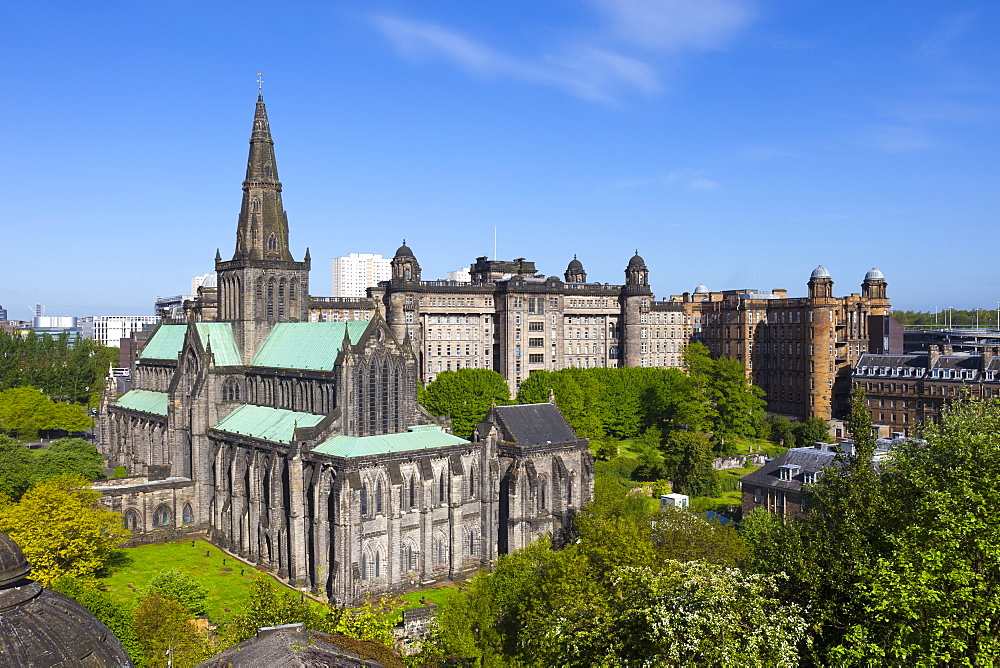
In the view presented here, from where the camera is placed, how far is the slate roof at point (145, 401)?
296ft

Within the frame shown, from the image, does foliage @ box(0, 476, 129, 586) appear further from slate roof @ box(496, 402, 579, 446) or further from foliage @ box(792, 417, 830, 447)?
foliage @ box(792, 417, 830, 447)

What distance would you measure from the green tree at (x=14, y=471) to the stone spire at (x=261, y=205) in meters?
28.2

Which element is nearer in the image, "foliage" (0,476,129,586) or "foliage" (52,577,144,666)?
"foliage" (52,577,144,666)

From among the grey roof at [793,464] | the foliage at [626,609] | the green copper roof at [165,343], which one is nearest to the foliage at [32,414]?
the green copper roof at [165,343]

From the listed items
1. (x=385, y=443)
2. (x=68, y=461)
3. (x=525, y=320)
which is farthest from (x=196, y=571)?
(x=525, y=320)

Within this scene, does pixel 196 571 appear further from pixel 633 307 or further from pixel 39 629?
pixel 633 307

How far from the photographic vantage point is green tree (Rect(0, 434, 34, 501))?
7088 cm

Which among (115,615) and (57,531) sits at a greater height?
(57,531)

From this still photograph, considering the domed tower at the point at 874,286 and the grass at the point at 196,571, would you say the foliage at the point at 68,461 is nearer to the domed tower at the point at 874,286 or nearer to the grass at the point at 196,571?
the grass at the point at 196,571

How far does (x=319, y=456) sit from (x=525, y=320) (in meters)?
84.9

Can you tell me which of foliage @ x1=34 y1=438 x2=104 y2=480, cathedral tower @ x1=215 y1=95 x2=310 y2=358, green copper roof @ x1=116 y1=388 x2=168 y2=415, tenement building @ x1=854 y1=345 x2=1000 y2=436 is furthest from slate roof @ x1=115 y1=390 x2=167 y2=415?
tenement building @ x1=854 y1=345 x2=1000 y2=436

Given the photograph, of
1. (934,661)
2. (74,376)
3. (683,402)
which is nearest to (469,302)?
(683,402)

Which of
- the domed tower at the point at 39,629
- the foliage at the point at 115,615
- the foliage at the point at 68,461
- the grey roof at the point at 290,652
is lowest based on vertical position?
the foliage at the point at 115,615

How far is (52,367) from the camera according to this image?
14412cm
